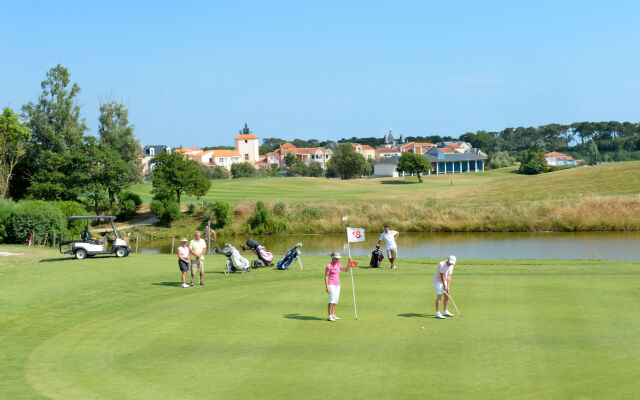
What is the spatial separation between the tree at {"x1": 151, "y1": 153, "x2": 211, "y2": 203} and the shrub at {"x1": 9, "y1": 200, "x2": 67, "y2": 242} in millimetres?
22878

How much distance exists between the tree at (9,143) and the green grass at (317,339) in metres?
41.6

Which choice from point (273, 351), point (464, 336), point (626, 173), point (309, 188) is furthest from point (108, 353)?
point (309, 188)

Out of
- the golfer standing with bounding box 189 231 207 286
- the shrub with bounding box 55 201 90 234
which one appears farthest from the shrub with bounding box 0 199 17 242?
the golfer standing with bounding box 189 231 207 286

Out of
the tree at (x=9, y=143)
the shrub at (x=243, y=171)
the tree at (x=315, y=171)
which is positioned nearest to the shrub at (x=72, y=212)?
the tree at (x=9, y=143)

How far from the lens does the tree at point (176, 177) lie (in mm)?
69944

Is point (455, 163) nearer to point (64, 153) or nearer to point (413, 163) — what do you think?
point (413, 163)

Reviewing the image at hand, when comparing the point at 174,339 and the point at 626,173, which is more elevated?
the point at 626,173

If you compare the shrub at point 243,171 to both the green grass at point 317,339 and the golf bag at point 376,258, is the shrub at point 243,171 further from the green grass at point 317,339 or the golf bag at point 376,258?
the green grass at point 317,339

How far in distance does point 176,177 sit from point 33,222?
25.7 metres

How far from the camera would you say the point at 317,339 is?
1403 centimetres

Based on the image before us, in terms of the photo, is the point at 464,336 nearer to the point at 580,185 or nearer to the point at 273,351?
the point at 273,351

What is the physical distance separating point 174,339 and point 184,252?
25.5 ft

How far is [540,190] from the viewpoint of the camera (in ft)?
255

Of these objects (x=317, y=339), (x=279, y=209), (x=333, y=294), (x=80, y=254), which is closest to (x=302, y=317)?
(x=333, y=294)
